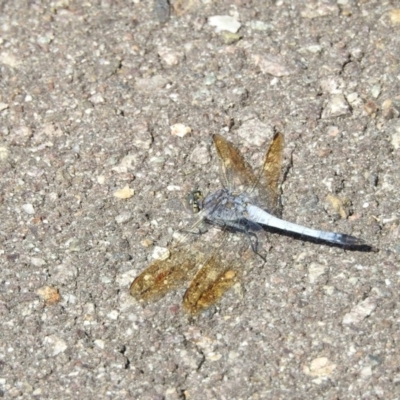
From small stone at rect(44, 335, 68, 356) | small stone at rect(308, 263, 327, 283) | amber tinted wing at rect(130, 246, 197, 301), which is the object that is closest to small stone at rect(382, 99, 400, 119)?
small stone at rect(308, 263, 327, 283)

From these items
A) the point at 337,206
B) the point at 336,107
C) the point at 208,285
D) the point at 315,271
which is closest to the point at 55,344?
the point at 208,285

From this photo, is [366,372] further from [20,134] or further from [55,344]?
[20,134]

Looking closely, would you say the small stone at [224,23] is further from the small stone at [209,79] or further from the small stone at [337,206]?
the small stone at [337,206]

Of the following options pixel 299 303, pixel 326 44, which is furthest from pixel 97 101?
pixel 299 303

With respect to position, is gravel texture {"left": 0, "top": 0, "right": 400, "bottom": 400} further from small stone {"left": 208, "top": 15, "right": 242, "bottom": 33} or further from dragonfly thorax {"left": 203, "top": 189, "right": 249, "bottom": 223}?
dragonfly thorax {"left": 203, "top": 189, "right": 249, "bottom": 223}

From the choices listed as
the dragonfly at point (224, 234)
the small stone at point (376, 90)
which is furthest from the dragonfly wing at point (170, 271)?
the small stone at point (376, 90)
